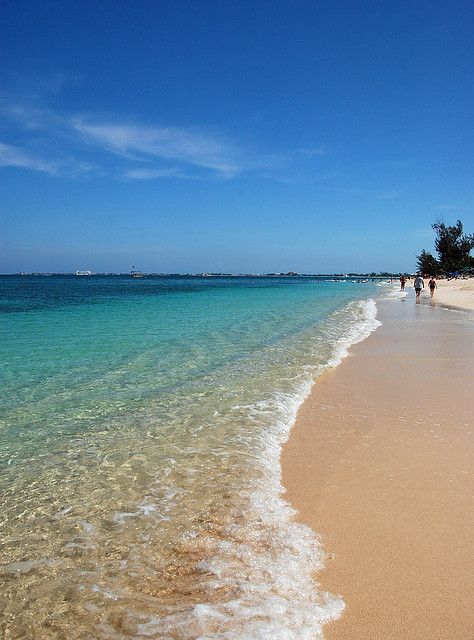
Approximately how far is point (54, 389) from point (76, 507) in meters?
4.53

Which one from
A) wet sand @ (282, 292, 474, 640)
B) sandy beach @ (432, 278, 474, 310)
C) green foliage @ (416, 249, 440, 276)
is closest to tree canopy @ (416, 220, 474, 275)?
green foliage @ (416, 249, 440, 276)

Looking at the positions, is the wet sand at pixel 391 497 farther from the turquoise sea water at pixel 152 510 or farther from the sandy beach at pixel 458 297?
the sandy beach at pixel 458 297

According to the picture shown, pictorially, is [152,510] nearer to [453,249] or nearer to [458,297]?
[458,297]

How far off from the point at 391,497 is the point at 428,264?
113 meters

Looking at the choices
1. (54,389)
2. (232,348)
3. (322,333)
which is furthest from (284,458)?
(322,333)

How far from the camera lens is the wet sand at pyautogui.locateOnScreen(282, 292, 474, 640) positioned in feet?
8.87

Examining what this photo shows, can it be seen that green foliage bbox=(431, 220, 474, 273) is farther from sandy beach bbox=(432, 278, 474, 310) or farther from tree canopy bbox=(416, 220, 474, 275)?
sandy beach bbox=(432, 278, 474, 310)

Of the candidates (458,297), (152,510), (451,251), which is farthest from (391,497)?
(451,251)

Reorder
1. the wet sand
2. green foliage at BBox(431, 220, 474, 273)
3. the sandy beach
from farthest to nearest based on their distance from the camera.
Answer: green foliage at BBox(431, 220, 474, 273) → the sandy beach → the wet sand

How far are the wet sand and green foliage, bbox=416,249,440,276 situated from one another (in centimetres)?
10187

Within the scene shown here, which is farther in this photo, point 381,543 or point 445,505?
point 445,505

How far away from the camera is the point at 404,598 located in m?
2.78

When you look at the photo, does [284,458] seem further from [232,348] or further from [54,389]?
[232,348]

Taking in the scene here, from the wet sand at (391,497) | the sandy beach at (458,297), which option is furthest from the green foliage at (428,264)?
the wet sand at (391,497)
